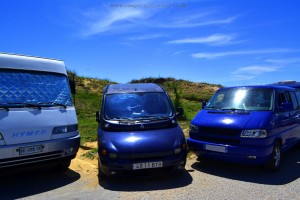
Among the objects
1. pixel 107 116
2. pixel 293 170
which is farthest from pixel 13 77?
pixel 293 170

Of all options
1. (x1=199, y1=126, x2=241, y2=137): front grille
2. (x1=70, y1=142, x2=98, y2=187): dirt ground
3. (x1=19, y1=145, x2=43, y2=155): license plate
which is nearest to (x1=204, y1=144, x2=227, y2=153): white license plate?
(x1=199, y1=126, x2=241, y2=137): front grille

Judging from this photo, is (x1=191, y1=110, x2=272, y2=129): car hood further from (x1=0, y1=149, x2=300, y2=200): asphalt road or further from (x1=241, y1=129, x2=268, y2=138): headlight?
(x1=0, y1=149, x2=300, y2=200): asphalt road

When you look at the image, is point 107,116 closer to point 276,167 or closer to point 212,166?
point 212,166

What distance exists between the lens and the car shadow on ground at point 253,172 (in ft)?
21.1

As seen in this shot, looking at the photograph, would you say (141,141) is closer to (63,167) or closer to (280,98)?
(63,167)

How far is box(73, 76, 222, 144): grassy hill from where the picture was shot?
12.1 meters

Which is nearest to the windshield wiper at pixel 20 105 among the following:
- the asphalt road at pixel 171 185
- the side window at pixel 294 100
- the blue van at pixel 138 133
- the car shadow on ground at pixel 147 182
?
the blue van at pixel 138 133

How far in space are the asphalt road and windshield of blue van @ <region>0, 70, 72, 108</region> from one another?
1.56 meters

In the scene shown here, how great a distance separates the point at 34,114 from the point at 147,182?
100.0 inches

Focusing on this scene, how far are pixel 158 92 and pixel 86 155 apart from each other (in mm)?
2579

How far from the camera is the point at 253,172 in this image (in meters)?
6.95

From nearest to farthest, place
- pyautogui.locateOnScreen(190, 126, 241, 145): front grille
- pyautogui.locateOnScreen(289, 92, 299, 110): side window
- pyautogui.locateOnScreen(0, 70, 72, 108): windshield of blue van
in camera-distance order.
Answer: pyautogui.locateOnScreen(0, 70, 72, 108): windshield of blue van → pyautogui.locateOnScreen(190, 126, 241, 145): front grille → pyautogui.locateOnScreen(289, 92, 299, 110): side window

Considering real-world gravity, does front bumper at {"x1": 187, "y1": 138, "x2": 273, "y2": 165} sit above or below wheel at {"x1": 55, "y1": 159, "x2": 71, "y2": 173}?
above

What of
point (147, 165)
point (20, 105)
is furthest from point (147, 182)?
point (20, 105)
